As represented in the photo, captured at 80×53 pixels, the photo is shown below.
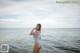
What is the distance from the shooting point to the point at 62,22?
5.01 m

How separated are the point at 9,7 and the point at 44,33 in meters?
1.11

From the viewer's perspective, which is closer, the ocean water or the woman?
the woman

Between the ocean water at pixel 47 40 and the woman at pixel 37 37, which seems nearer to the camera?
the woman at pixel 37 37

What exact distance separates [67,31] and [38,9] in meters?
0.93

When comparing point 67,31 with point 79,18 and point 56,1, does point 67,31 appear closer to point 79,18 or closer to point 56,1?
point 79,18

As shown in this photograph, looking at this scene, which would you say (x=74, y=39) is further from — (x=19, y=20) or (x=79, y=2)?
(x=19, y=20)

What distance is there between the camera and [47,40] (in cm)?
496

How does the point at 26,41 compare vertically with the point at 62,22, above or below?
below

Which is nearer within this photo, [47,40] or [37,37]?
[37,37]

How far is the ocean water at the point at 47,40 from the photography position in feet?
16.0

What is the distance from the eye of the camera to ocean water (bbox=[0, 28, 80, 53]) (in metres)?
4.87

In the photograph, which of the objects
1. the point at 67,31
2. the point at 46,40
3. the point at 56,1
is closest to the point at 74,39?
the point at 67,31

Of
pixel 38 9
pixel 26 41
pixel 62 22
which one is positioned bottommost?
pixel 26 41

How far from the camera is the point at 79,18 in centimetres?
505
